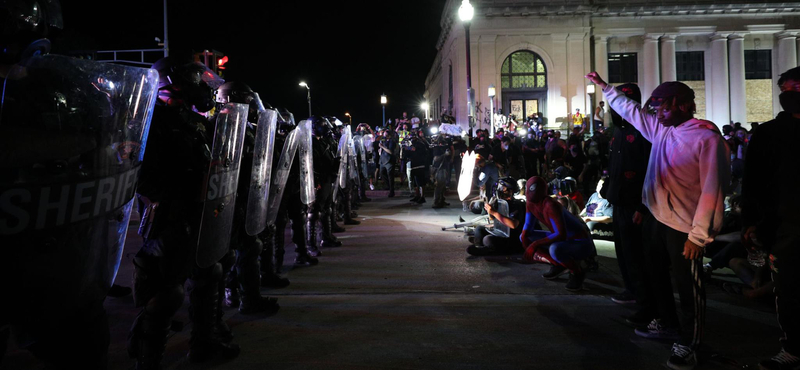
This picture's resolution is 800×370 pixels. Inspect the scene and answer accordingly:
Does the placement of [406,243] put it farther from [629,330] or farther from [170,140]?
[170,140]

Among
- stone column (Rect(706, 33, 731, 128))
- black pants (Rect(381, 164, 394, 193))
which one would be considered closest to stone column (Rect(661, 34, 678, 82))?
stone column (Rect(706, 33, 731, 128))

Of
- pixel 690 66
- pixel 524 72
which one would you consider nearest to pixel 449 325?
pixel 524 72

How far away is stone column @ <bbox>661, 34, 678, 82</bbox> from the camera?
34.5m

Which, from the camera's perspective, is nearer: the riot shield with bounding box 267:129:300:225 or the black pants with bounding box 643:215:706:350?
the black pants with bounding box 643:215:706:350

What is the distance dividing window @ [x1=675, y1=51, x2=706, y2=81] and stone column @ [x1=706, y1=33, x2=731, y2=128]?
0.73m

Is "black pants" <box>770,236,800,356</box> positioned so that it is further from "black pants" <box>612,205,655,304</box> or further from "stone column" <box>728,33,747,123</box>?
"stone column" <box>728,33,747,123</box>

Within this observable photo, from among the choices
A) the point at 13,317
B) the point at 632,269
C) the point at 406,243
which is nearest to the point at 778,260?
the point at 632,269

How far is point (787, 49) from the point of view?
35031 mm

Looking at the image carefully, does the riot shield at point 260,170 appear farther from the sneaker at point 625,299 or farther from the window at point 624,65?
the window at point 624,65

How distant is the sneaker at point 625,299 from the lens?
5088 millimetres

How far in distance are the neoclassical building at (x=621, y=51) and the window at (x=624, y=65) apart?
0.06 metres

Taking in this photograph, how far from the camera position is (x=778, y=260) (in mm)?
3422

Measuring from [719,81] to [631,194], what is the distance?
37080 millimetres

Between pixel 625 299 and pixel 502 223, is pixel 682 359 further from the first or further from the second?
pixel 502 223
